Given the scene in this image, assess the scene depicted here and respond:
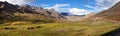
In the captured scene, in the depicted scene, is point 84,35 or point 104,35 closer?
point 104,35

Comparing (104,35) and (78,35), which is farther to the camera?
(78,35)

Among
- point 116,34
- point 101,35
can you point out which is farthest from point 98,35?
point 116,34

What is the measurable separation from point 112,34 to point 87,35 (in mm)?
20434

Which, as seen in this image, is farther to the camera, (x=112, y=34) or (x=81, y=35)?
(x=81, y=35)

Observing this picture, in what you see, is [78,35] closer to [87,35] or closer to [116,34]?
[87,35]

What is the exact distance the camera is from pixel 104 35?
182m

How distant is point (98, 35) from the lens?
18362 centimetres

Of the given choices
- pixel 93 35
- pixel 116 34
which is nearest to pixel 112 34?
pixel 116 34

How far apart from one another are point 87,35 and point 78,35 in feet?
31.4

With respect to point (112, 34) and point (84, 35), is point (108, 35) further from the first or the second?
point (84, 35)

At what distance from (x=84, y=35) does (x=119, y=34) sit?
95.9ft

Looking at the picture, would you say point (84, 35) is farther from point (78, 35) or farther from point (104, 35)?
point (104, 35)

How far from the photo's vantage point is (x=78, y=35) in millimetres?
199125

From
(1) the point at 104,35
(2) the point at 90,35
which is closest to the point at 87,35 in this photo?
(2) the point at 90,35
